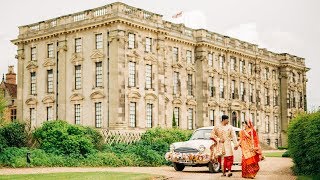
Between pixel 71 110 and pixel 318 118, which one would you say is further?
pixel 71 110

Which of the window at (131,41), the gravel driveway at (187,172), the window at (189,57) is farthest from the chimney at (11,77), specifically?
the gravel driveway at (187,172)

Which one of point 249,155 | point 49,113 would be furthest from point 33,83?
point 249,155

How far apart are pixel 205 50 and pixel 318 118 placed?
34801 mm

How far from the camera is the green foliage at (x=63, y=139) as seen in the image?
2798 cm

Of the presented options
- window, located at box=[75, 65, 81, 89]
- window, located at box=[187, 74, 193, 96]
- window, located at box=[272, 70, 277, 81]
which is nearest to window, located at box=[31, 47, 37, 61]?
window, located at box=[75, 65, 81, 89]

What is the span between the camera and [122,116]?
40.9m

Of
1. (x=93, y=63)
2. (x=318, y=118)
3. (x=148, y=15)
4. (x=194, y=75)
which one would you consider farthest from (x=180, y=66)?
(x=318, y=118)

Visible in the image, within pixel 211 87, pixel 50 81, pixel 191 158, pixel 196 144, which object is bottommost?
pixel 191 158

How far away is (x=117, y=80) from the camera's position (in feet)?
135

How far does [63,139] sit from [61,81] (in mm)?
17736

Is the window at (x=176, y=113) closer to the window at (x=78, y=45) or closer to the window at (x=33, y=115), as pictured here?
the window at (x=78, y=45)

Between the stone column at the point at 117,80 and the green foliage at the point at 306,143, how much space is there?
22.1 metres

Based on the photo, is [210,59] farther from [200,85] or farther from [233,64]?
[233,64]

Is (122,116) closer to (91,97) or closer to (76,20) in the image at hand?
(91,97)
